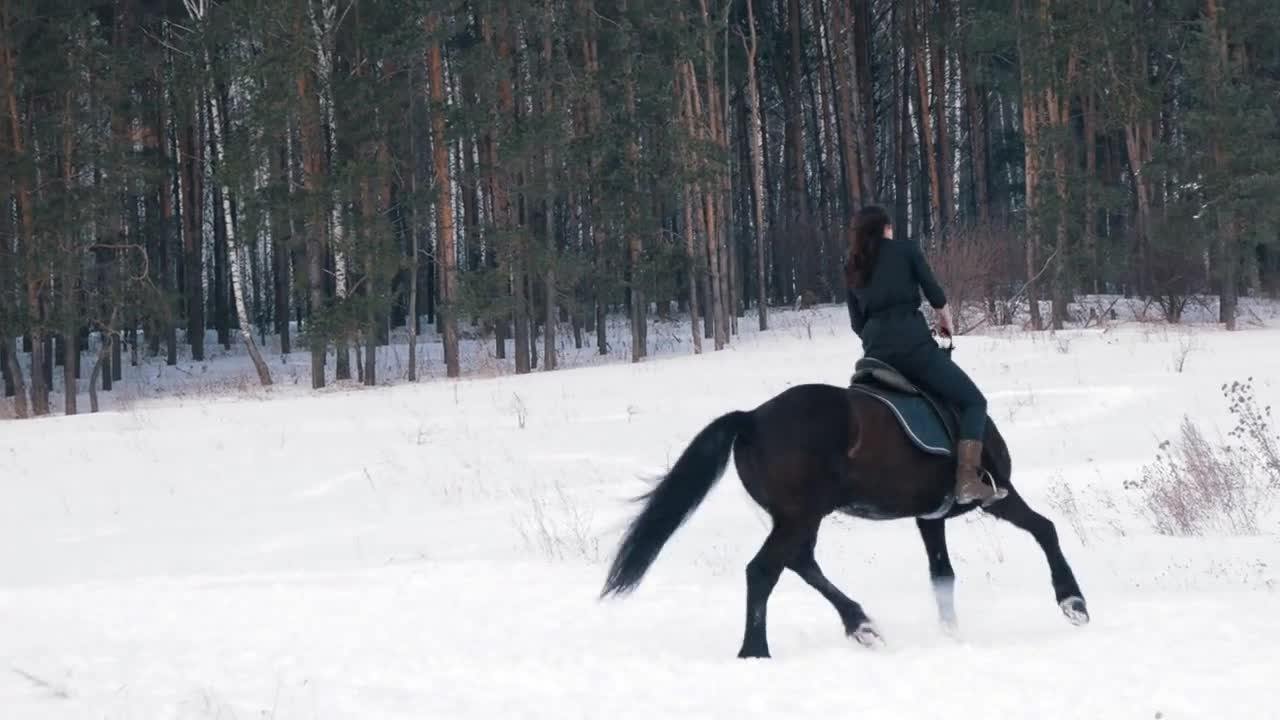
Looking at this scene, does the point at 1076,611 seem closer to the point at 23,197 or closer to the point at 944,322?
the point at 944,322

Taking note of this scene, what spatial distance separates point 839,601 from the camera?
6855 millimetres

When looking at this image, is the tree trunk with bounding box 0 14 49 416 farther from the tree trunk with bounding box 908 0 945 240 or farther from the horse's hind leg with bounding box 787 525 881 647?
the horse's hind leg with bounding box 787 525 881 647

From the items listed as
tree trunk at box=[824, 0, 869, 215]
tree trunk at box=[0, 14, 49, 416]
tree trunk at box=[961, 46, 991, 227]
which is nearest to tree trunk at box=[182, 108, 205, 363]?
tree trunk at box=[0, 14, 49, 416]

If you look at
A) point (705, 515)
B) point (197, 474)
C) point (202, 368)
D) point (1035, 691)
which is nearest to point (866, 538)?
point (705, 515)

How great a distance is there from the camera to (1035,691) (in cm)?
565

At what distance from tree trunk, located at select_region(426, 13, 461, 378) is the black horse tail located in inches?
942

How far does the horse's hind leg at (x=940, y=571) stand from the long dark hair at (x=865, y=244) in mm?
1309

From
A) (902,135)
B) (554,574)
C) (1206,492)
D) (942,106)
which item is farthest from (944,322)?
(902,135)

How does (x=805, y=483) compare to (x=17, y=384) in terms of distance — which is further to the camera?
(x=17, y=384)

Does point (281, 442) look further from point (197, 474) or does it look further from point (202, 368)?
point (202, 368)

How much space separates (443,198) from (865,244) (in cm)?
2452

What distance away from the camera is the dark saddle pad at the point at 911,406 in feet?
22.7

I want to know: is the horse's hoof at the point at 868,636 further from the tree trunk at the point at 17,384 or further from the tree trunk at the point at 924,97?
the tree trunk at the point at 924,97

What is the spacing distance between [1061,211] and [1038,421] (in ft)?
56.8
